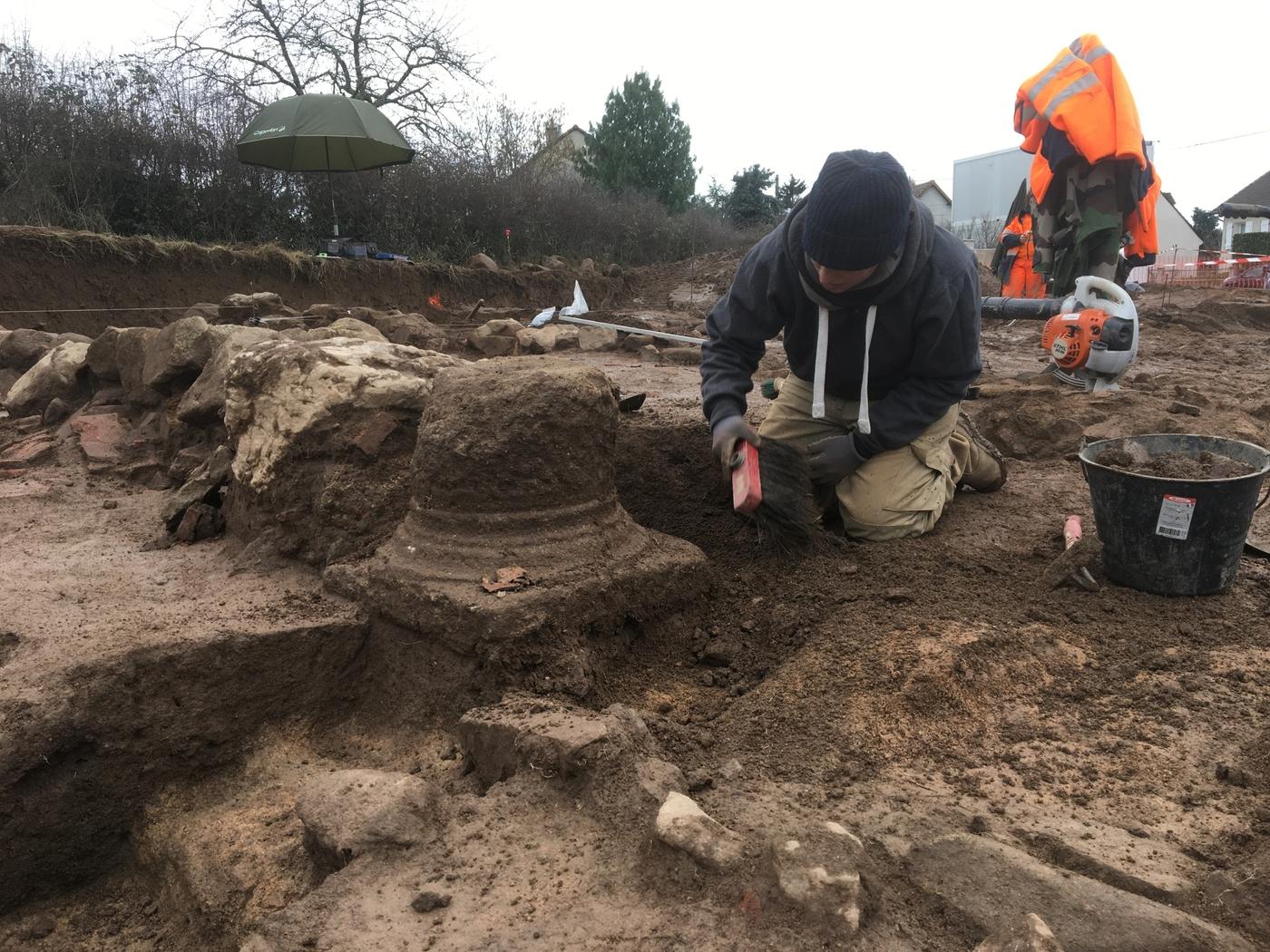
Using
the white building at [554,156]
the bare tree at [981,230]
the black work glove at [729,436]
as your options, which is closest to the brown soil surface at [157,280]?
the white building at [554,156]

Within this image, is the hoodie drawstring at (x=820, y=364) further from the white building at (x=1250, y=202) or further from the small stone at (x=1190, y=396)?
the white building at (x=1250, y=202)

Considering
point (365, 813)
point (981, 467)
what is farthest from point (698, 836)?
point (981, 467)

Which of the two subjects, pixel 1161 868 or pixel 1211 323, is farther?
pixel 1211 323

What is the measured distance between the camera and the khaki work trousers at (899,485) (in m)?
3.26

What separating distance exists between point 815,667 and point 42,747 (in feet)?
6.58

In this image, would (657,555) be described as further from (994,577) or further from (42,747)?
(42,747)

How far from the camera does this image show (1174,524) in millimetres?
2562

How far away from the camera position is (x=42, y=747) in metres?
2.25

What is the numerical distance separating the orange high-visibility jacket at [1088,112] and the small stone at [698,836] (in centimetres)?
574

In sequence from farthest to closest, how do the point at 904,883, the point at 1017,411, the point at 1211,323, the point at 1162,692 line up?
the point at 1211,323, the point at 1017,411, the point at 1162,692, the point at 904,883

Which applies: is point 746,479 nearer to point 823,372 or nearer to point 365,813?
point 823,372

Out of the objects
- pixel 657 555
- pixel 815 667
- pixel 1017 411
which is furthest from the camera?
pixel 1017 411

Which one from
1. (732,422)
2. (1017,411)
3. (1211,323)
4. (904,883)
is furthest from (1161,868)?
(1211,323)

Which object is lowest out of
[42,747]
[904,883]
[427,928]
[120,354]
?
[42,747]
